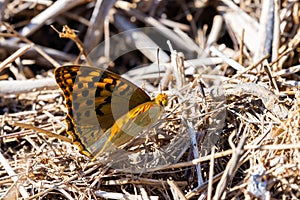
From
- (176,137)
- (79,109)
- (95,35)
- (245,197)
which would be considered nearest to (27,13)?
(95,35)

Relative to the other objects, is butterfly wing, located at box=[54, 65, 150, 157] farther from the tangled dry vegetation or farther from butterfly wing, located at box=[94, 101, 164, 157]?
the tangled dry vegetation

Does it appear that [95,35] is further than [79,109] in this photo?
Yes

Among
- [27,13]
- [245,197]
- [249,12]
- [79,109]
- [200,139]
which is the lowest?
[245,197]

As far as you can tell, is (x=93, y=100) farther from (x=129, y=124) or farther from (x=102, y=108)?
(x=129, y=124)

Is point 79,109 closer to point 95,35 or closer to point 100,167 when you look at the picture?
point 100,167

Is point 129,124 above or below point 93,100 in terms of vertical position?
below

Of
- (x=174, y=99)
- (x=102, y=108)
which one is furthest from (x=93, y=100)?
(x=174, y=99)

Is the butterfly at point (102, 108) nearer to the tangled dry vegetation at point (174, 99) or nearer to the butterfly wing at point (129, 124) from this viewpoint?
the butterfly wing at point (129, 124)

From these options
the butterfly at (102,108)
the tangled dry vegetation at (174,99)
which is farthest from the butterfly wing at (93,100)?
the tangled dry vegetation at (174,99)
